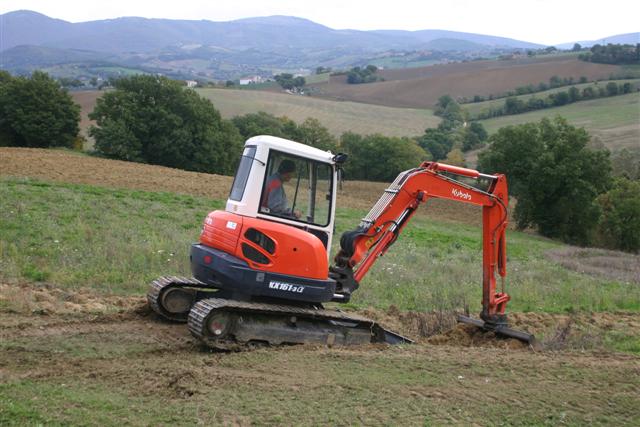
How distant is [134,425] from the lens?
5.98m

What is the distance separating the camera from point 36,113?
50.5 meters

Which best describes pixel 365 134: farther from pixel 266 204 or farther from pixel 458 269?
pixel 266 204

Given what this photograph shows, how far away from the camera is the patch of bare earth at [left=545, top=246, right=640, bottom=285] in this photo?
66.3 feet

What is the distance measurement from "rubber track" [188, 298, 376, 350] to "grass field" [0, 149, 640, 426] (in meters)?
0.26

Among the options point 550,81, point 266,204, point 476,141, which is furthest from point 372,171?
point 266,204

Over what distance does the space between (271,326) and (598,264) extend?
58.2 ft

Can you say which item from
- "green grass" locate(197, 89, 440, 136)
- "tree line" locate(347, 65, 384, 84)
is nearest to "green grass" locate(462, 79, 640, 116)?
"green grass" locate(197, 89, 440, 136)

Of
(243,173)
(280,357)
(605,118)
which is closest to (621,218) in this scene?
Answer: (605,118)

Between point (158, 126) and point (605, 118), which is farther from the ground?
A: point (605, 118)

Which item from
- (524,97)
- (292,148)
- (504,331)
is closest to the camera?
(292,148)

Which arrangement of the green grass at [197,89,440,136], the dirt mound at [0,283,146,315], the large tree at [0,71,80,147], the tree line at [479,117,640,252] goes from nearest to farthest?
the dirt mound at [0,283,146,315], the tree line at [479,117,640,252], the large tree at [0,71,80,147], the green grass at [197,89,440,136]

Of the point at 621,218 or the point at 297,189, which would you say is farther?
the point at 621,218

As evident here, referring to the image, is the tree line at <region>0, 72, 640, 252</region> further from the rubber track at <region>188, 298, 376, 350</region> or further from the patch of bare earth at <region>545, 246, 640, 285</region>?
the rubber track at <region>188, 298, 376, 350</region>

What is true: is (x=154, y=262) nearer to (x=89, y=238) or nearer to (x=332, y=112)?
(x=89, y=238)
